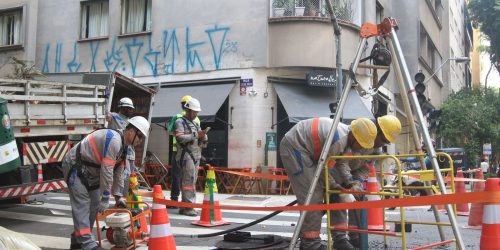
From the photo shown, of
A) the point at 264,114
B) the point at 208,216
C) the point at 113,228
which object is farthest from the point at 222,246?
the point at 264,114

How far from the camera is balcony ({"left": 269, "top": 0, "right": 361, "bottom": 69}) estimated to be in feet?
51.2

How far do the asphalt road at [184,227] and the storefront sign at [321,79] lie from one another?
6142mm

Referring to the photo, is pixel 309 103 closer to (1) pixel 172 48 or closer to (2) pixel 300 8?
(2) pixel 300 8

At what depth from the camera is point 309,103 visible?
1566 centimetres

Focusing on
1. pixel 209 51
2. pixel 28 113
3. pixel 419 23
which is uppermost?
pixel 419 23

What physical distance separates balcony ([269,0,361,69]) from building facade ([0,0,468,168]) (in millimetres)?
32

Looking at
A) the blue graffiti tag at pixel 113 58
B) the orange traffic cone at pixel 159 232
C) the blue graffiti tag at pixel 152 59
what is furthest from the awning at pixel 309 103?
the orange traffic cone at pixel 159 232

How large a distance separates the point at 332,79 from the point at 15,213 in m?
10.4

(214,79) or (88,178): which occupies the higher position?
(214,79)

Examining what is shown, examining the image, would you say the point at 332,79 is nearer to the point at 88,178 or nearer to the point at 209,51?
the point at 209,51

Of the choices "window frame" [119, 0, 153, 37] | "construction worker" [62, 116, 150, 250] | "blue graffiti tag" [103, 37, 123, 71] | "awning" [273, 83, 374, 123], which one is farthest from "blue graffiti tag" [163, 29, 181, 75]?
"construction worker" [62, 116, 150, 250]

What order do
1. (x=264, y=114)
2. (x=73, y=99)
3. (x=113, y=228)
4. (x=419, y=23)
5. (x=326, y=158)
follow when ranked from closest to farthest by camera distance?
(x=326, y=158), (x=113, y=228), (x=73, y=99), (x=264, y=114), (x=419, y=23)

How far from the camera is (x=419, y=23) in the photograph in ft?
81.1

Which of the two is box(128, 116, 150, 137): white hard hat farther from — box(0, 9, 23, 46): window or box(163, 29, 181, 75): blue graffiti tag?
box(0, 9, 23, 46): window
